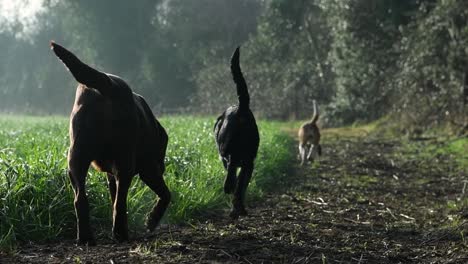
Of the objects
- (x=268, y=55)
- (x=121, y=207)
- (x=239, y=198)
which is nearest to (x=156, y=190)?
(x=121, y=207)

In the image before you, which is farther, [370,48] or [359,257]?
[370,48]

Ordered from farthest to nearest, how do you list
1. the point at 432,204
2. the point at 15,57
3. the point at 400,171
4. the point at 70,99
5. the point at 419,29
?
1. the point at 15,57
2. the point at 70,99
3. the point at 419,29
4. the point at 400,171
5. the point at 432,204

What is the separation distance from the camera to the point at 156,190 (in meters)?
4.65

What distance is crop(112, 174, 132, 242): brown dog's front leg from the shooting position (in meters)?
4.09

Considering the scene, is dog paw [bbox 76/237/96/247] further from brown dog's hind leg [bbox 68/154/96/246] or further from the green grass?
the green grass

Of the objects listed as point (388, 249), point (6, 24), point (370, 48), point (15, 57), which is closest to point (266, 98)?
point (370, 48)

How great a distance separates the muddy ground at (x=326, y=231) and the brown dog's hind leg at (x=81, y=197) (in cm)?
10

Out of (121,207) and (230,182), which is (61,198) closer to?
(121,207)

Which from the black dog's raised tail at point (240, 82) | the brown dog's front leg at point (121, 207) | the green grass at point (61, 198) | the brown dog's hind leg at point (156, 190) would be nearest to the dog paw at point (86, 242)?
the brown dog's front leg at point (121, 207)

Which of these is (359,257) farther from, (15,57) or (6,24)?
(6,24)

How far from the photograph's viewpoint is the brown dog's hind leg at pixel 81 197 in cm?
394

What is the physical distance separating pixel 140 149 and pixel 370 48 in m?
22.7

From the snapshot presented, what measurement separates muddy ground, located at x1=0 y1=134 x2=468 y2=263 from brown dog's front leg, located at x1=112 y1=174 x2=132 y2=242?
10 centimetres

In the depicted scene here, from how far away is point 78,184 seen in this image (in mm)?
3947
